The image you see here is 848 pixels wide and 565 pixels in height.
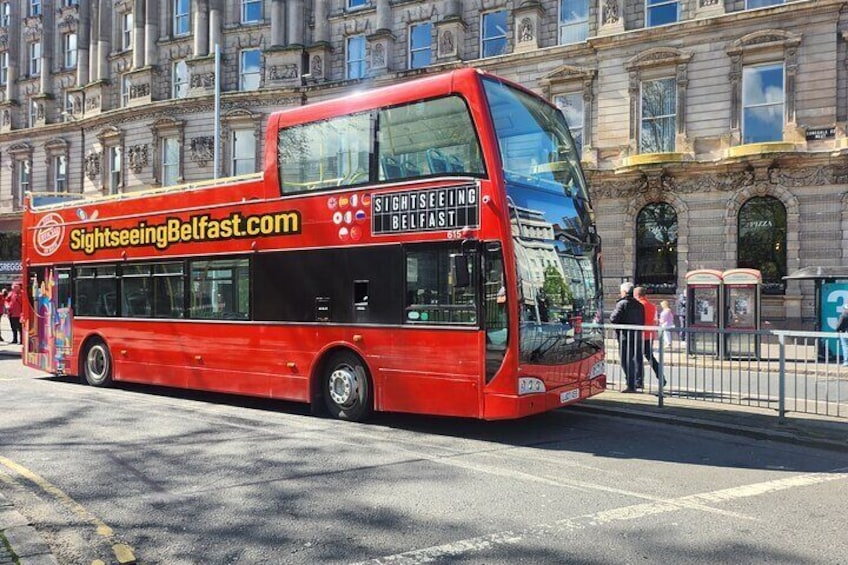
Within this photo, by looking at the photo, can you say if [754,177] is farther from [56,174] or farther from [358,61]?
[56,174]

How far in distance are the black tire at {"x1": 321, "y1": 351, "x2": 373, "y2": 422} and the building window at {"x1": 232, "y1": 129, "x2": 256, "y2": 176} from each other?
26381 millimetres

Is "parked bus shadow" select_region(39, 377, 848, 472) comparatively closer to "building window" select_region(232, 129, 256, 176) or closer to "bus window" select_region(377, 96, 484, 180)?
"bus window" select_region(377, 96, 484, 180)

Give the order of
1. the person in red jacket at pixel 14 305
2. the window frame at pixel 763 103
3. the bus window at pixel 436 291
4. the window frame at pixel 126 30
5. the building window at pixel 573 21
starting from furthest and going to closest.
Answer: the window frame at pixel 126 30
the building window at pixel 573 21
the window frame at pixel 763 103
the person in red jacket at pixel 14 305
the bus window at pixel 436 291

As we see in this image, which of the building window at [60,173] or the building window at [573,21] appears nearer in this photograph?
the building window at [573,21]

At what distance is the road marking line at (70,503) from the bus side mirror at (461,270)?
412 cm

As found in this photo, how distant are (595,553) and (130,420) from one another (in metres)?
6.67

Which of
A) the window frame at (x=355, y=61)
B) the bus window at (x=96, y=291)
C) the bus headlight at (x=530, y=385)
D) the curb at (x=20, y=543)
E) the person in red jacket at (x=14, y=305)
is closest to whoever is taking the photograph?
the curb at (x=20, y=543)

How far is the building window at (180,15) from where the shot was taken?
3651cm

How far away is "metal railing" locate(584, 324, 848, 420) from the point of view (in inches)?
329

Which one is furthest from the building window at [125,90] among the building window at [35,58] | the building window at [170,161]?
the building window at [35,58]

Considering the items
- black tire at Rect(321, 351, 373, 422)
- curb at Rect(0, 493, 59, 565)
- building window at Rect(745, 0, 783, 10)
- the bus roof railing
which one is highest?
building window at Rect(745, 0, 783, 10)

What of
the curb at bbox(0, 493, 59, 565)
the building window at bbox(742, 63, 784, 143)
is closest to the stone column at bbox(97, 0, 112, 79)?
the building window at bbox(742, 63, 784, 143)

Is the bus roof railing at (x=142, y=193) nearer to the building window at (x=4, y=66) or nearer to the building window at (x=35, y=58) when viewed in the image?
the building window at (x=35, y=58)

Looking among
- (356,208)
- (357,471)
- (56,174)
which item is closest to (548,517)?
(357,471)
